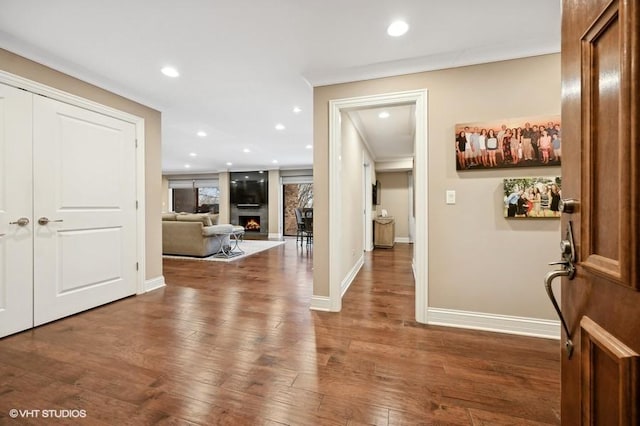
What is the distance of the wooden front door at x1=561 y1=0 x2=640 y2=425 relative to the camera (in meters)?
0.51

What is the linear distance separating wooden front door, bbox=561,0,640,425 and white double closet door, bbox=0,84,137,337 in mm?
3557

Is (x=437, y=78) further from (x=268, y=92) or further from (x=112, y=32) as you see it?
(x=112, y=32)

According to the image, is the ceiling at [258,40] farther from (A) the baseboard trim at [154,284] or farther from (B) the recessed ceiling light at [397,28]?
(A) the baseboard trim at [154,284]

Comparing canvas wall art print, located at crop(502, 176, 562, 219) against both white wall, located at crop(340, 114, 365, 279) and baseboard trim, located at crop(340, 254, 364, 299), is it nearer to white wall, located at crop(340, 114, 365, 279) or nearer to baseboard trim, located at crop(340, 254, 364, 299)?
white wall, located at crop(340, 114, 365, 279)

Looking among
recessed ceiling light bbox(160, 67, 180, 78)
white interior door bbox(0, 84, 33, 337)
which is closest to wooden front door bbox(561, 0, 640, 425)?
recessed ceiling light bbox(160, 67, 180, 78)

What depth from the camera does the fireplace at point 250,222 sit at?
9.77m

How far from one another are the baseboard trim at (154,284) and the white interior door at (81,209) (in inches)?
6.5

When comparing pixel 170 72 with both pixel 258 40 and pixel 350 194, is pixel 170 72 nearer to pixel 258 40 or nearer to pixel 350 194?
pixel 258 40

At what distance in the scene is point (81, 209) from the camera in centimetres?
271

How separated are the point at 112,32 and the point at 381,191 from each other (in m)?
6.81

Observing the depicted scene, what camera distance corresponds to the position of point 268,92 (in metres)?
3.21

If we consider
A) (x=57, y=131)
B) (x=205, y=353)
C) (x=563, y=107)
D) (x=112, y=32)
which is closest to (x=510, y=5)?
(x=563, y=107)

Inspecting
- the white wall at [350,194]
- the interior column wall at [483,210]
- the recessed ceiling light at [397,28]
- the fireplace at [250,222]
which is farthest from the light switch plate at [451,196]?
the fireplace at [250,222]

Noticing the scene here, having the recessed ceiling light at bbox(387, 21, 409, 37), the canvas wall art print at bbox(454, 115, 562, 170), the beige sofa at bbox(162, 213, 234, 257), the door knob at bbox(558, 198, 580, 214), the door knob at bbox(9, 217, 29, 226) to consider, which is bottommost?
the beige sofa at bbox(162, 213, 234, 257)
